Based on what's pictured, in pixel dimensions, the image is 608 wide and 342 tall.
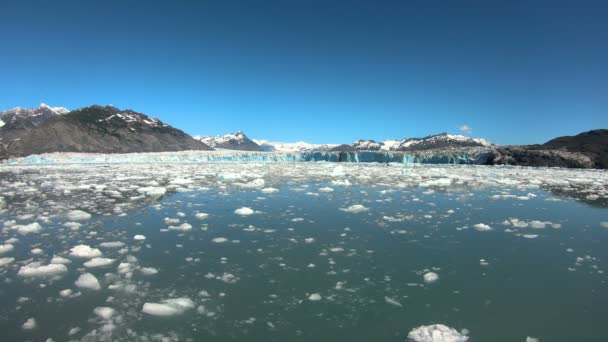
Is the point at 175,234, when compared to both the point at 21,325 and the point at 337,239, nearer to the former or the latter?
the point at 337,239

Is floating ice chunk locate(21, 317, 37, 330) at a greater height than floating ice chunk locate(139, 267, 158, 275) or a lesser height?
lesser

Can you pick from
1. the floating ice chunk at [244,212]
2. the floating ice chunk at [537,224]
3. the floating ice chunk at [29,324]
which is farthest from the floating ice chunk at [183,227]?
the floating ice chunk at [537,224]

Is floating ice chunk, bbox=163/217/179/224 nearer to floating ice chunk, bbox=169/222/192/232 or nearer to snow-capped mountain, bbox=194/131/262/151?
floating ice chunk, bbox=169/222/192/232

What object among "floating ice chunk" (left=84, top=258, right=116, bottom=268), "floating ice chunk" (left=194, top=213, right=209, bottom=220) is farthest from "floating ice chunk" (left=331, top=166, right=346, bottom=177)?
"floating ice chunk" (left=84, top=258, right=116, bottom=268)

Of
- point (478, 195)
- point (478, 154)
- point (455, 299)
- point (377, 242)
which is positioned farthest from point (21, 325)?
point (478, 154)

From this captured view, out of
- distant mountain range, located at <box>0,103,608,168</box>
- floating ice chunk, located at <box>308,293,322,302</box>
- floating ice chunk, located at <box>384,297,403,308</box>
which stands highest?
distant mountain range, located at <box>0,103,608,168</box>

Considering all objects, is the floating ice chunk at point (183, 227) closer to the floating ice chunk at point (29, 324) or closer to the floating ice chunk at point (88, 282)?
the floating ice chunk at point (88, 282)
